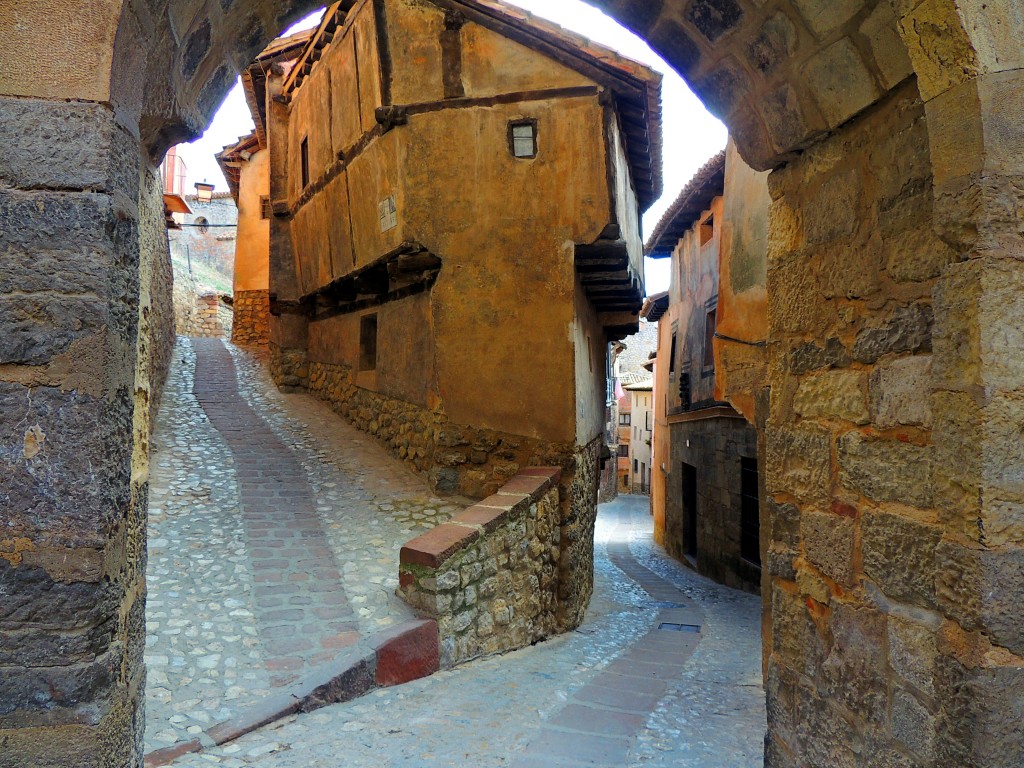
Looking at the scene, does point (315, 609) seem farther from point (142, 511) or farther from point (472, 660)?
point (142, 511)

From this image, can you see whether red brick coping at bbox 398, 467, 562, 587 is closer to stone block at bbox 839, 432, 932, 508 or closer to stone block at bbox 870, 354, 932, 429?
stone block at bbox 839, 432, 932, 508

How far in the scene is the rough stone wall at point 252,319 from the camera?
1759 centimetres

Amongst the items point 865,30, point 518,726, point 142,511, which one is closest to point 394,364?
point 518,726

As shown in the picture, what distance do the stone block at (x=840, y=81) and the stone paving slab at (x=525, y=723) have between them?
2.98 meters

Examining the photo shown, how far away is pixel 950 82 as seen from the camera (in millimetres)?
1694

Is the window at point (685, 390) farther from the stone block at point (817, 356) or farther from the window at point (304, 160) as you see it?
the stone block at point (817, 356)

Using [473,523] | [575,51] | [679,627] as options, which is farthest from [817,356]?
[679,627]

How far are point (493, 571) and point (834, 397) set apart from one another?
12.6 ft

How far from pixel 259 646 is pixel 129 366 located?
3049 millimetres

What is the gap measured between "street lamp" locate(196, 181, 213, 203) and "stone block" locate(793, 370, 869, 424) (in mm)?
A: 40805

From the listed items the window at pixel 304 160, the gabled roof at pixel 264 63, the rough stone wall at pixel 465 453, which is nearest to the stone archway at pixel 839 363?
the rough stone wall at pixel 465 453

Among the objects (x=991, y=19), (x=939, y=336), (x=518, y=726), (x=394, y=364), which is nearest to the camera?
(x=991, y=19)

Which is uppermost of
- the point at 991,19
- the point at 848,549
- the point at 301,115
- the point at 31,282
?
the point at 301,115

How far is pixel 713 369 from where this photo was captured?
12164 millimetres
